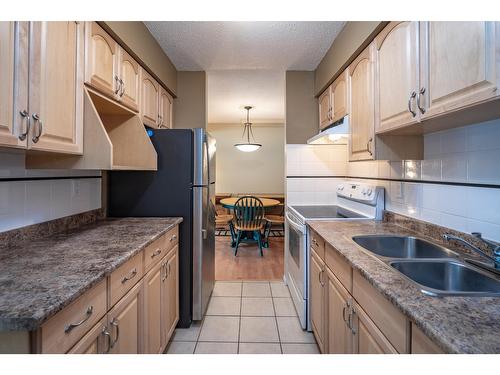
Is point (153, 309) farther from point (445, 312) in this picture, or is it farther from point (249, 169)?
point (249, 169)

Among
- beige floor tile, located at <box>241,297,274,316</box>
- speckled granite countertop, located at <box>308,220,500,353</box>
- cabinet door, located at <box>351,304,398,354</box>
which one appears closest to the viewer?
speckled granite countertop, located at <box>308,220,500,353</box>

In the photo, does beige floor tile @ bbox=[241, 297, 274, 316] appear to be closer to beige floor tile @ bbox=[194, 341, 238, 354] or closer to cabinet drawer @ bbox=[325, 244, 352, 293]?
beige floor tile @ bbox=[194, 341, 238, 354]

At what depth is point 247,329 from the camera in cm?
203

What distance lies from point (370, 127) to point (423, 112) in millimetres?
499

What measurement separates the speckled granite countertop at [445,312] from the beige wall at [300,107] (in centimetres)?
200

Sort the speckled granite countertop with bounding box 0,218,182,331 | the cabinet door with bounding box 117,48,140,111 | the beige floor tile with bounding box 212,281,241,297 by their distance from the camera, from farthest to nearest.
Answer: the beige floor tile with bounding box 212,281,241,297, the cabinet door with bounding box 117,48,140,111, the speckled granite countertop with bounding box 0,218,182,331

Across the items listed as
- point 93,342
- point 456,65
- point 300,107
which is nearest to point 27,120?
point 93,342

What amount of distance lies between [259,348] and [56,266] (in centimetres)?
141

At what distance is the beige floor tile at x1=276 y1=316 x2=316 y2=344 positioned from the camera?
1902mm

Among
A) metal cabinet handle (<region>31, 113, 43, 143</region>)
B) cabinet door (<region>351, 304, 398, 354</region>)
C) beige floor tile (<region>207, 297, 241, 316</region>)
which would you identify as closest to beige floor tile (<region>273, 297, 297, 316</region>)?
beige floor tile (<region>207, 297, 241, 316</region>)

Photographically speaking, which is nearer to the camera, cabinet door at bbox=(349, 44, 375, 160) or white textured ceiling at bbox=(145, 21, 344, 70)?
cabinet door at bbox=(349, 44, 375, 160)

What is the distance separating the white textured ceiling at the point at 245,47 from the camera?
209cm

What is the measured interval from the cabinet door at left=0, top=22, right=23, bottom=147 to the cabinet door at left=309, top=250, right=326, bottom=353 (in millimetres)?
1609

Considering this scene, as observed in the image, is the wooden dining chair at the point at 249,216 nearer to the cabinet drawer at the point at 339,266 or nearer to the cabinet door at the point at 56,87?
the cabinet drawer at the point at 339,266
